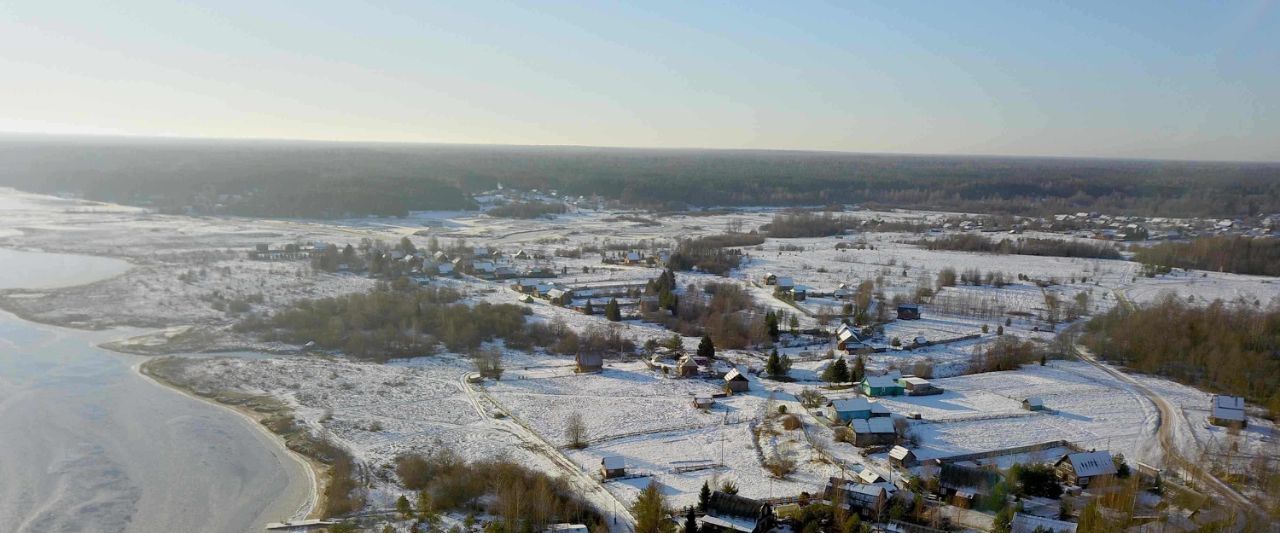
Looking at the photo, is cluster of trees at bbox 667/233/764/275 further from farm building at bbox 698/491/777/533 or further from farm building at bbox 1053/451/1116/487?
farm building at bbox 698/491/777/533

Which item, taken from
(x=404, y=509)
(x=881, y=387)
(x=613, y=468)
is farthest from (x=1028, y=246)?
(x=404, y=509)

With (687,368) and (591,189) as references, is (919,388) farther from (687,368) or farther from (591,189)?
(591,189)

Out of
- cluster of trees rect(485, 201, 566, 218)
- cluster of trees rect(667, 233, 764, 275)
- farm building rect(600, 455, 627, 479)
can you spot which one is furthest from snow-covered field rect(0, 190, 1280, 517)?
cluster of trees rect(485, 201, 566, 218)

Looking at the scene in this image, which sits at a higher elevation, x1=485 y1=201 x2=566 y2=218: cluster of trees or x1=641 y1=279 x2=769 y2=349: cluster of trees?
x1=485 y1=201 x2=566 y2=218: cluster of trees

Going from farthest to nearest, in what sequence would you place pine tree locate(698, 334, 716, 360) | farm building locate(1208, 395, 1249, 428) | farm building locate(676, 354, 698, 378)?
pine tree locate(698, 334, 716, 360), farm building locate(676, 354, 698, 378), farm building locate(1208, 395, 1249, 428)

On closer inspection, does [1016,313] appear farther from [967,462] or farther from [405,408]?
[405,408]

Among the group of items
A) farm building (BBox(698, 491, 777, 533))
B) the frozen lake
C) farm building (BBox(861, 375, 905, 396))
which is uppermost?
farm building (BBox(861, 375, 905, 396))

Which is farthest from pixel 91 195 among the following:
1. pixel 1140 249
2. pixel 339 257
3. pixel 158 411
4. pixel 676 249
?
pixel 1140 249
